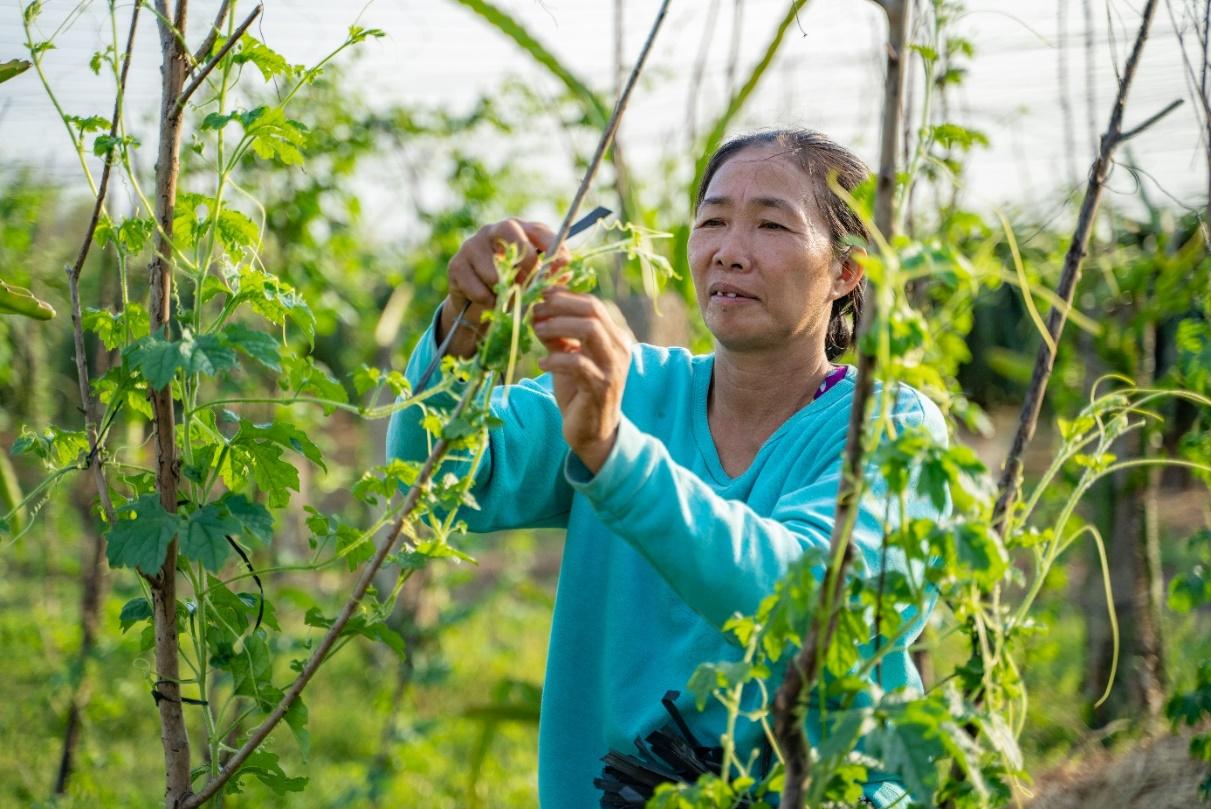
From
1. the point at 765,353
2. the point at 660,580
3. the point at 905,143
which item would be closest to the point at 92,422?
the point at 660,580

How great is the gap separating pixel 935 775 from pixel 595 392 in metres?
0.44

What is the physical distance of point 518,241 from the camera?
1310mm

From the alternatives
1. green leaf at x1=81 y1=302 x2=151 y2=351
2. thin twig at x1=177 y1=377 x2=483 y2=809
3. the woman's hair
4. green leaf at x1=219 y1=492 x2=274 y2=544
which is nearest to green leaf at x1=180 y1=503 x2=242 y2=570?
green leaf at x1=219 y1=492 x2=274 y2=544

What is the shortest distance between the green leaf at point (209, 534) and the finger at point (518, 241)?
0.40 metres

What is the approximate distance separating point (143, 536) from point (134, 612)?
8.2 inches

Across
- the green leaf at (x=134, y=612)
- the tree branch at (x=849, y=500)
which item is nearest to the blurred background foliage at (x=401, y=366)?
the green leaf at (x=134, y=612)

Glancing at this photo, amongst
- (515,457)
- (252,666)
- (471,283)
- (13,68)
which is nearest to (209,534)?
(252,666)

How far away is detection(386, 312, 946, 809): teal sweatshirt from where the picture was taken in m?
1.51

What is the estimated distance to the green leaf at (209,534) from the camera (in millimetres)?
1261

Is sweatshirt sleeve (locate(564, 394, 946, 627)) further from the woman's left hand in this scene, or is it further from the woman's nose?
the woman's nose

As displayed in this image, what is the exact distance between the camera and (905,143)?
2.21 m

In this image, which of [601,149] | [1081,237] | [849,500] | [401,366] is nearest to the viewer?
[849,500]

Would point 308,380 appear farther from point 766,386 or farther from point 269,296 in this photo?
point 766,386

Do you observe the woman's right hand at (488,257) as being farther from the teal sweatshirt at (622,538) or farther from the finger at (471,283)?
the teal sweatshirt at (622,538)
